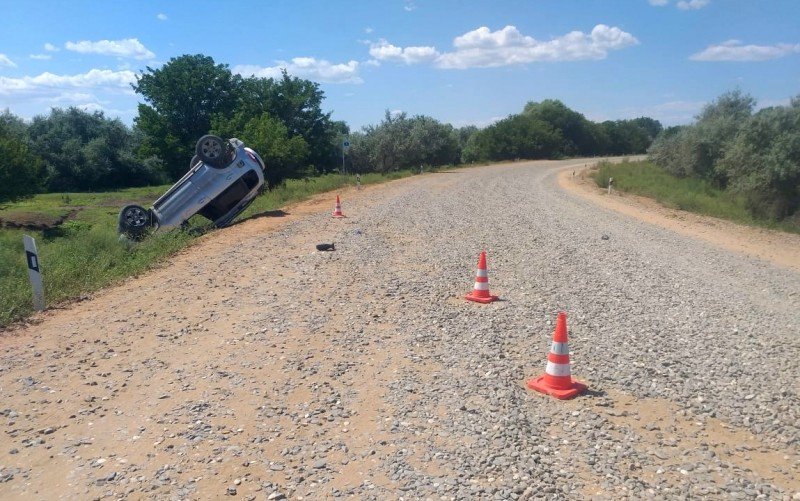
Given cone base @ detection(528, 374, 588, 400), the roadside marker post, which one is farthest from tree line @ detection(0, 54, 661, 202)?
cone base @ detection(528, 374, 588, 400)

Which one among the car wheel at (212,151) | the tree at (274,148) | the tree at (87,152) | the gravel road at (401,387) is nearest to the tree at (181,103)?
the tree at (87,152)

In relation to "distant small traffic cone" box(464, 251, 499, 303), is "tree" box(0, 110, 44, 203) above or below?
above

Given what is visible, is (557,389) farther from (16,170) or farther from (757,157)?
(16,170)

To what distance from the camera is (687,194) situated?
83.1 feet

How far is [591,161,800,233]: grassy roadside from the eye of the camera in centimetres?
2100

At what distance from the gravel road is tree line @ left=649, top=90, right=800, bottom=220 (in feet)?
39.4

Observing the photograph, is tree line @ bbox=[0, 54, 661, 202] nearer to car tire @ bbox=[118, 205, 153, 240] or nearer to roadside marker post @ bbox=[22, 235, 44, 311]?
car tire @ bbox=[118, 205, 153, 240]

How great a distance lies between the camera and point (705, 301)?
9.06 metres

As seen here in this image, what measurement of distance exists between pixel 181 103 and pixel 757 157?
3733 cm

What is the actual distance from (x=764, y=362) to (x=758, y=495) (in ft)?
9.58

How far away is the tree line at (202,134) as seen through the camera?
28938mm

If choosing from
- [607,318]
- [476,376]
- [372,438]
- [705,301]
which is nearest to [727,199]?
[705,301]

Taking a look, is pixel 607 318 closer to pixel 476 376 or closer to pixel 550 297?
pixel 550 297

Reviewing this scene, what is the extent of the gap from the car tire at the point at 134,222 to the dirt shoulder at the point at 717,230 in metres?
14.4
